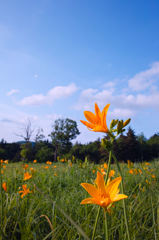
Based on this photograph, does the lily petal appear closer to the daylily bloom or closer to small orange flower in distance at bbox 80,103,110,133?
the daylily bloom

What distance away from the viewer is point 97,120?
75cm

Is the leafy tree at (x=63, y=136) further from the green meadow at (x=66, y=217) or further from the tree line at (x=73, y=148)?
the green meadow at (x=66, y=217)

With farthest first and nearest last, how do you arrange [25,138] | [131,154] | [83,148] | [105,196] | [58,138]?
[58,138], [83,148], [25,138], [131,154], [105,196]

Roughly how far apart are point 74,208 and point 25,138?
2781 centimetres

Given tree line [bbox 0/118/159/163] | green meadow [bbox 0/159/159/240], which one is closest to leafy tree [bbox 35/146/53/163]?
tree line [bbox 0/118/159/163]

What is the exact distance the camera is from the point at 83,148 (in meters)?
30.4

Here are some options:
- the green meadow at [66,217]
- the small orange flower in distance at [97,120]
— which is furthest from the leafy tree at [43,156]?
the small orange flower in distance at [97,120]

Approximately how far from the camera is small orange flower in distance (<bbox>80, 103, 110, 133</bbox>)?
2.37 feet

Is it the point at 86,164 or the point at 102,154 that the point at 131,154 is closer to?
the point at 102,154

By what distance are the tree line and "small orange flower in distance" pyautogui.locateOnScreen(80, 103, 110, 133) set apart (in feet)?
66.2

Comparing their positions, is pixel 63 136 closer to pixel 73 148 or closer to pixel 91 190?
pixel 73 148

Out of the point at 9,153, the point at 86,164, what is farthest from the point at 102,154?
the point at 86,164

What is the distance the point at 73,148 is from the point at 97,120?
31.6m

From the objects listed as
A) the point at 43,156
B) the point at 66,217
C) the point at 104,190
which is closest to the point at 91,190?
the point at 104,190
